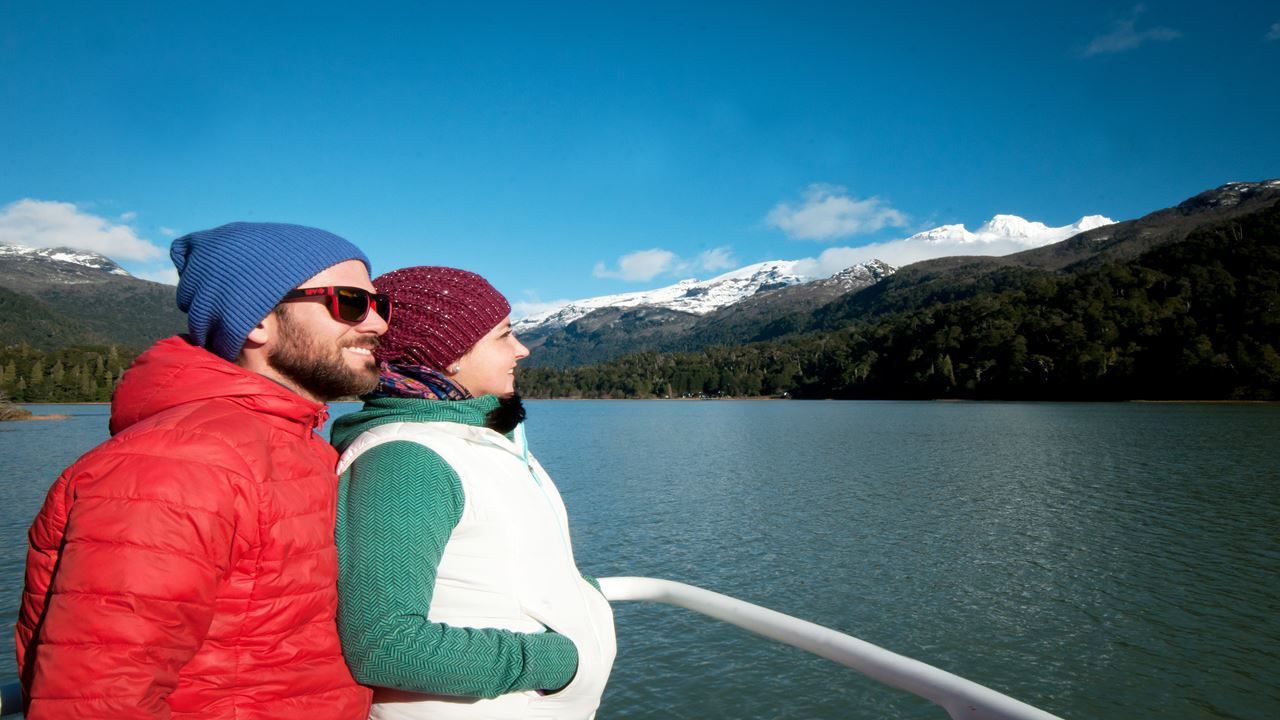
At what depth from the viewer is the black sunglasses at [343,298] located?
192cm

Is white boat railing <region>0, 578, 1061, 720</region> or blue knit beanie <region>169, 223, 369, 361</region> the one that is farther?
white boat railing <region>0, 578, 1061, 720</region>

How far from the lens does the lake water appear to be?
8.60m

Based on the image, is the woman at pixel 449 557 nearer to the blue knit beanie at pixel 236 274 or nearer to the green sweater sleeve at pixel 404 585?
the green sweater sleeve at pixel 404 585

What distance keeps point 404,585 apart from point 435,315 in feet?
2.91

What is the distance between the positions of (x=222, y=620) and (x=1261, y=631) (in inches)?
523

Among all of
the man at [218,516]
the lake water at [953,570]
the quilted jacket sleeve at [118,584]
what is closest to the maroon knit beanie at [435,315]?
the man at [218,516]

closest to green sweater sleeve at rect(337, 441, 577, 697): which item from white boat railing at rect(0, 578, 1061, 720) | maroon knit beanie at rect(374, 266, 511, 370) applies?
maroon knit beanie at rect(374, 266, 511, 370)

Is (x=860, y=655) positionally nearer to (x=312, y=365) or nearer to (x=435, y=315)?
(x=435, y=315)

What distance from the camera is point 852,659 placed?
7.89ft

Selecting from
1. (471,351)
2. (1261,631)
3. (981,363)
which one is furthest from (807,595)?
(981,363)

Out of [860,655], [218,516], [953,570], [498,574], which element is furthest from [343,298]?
[953,570]

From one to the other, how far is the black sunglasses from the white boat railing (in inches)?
49.9

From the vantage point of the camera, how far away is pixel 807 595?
12.0 m

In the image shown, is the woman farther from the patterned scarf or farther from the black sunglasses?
the black sunglasses
